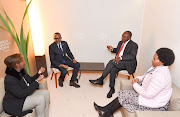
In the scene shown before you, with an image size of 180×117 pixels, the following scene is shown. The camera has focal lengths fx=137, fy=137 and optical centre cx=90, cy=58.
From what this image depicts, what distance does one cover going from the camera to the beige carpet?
239 centimetres

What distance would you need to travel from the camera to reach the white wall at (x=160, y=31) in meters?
2.05

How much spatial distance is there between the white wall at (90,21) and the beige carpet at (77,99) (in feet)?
3.45

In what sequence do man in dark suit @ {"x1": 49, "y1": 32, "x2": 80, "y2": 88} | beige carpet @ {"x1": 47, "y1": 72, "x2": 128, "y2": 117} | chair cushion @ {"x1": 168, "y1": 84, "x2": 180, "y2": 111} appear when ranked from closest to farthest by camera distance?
1. chair cushion @ {"x1": 168, "y1": 84, "x2": 180, "y2": 111}
2. beige carpet @ {"x1": 47, "y1": 72, "x2": 128, "y2": 117}
3. man in dark suit @ {"x1": 49, "y1": 32, "x2": 80, "y2": 88}

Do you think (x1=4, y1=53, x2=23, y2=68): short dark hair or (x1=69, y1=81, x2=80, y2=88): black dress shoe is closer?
(x1=4, y1=53, x2=23, y2=68): short dark hair

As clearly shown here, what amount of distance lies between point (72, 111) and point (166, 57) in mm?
1732

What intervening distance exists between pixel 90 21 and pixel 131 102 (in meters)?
2.35

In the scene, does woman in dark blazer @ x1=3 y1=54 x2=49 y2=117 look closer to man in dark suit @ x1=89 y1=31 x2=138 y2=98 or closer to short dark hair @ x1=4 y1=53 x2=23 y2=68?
short dark hair @ x1=4 y1=53 x2=23 y2=68

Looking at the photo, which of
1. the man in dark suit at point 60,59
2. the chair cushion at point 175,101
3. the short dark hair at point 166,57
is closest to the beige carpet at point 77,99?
the man in dark suit at point 60,59

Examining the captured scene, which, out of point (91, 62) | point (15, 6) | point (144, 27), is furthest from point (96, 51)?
point (15, 6)

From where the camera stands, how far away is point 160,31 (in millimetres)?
2578

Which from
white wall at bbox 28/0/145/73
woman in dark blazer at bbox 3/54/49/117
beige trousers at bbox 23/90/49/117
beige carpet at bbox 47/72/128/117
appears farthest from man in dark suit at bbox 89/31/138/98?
woman in dark blazer at bbox 3/54/49/117

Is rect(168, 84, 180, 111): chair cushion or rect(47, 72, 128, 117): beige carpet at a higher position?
rect(168, 84, 180, 111): chair cushion

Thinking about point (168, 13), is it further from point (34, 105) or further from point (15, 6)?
point (15, 6)

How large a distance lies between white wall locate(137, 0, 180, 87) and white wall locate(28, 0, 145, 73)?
1.17 feet
